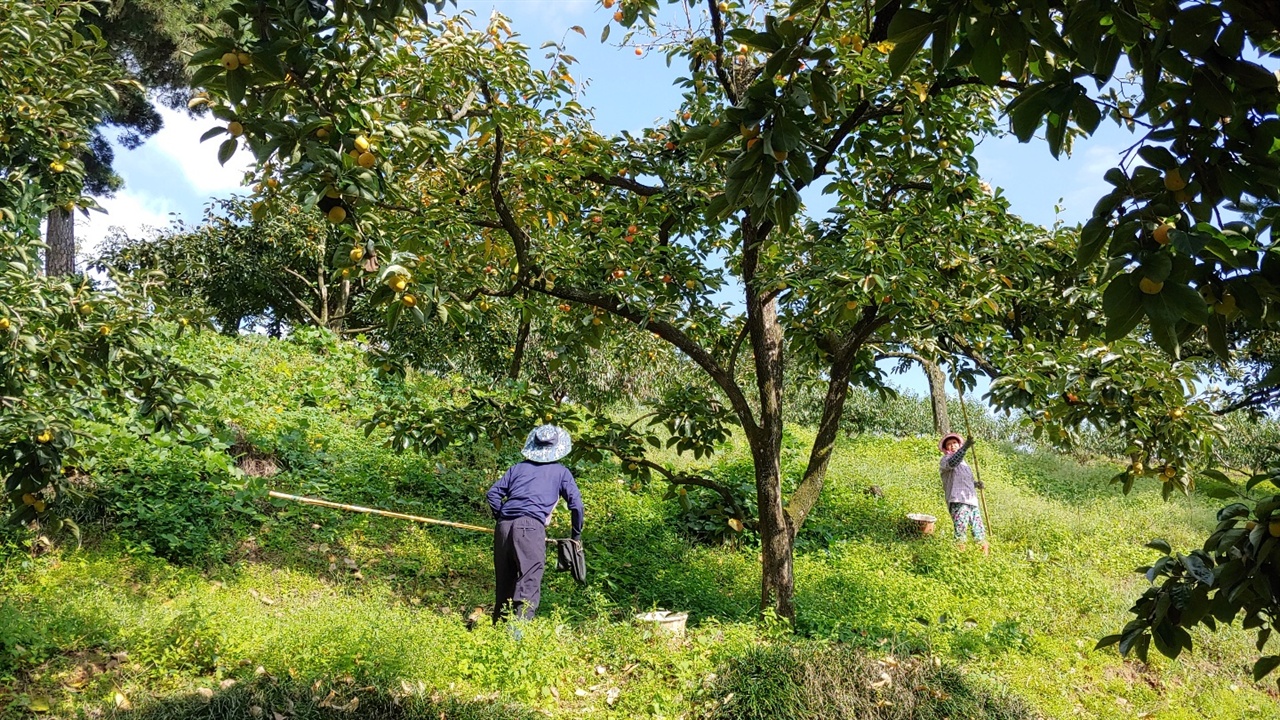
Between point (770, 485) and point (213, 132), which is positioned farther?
point (770, 485)

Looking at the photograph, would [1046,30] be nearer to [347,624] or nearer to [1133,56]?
[1133,56]

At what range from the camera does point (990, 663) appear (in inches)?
215

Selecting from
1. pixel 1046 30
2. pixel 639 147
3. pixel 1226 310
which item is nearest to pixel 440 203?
pixel 639 147

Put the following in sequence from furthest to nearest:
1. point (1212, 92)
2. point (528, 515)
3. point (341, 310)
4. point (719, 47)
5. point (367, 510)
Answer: point (341, 310), point (367, 510), point (528, 515), point (719, 47), point (1212, 92)

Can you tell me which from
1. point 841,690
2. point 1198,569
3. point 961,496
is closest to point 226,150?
point 1198,569

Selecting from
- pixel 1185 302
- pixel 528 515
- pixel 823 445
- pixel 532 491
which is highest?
pixel 1185 302

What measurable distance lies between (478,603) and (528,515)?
1.01m

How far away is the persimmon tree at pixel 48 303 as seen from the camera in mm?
3732

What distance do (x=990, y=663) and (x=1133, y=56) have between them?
15.1 ft

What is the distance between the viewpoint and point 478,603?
20.6 feet

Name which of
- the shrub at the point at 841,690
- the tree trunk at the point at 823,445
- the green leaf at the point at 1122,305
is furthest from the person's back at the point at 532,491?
the green leaf at the point at 1122,305

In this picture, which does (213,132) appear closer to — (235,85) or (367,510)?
(235,85)

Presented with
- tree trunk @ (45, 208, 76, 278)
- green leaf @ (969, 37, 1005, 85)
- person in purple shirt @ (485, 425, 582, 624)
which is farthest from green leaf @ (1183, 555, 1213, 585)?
tree trunk @ (45, 208, 76, 278)

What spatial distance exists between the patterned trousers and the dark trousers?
5.12m
